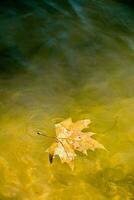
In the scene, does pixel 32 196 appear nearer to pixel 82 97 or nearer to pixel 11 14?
pixel 82 97

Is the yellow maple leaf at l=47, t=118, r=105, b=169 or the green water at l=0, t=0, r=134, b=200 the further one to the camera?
the yellow maple leaf at l=47, t=118, r=105, b=169

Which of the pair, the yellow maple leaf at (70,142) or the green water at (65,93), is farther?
the yellow maple leaf at (70,142)

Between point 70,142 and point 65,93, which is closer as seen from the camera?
point 70,142

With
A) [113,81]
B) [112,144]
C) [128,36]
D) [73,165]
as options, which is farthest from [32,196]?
[128,36]
